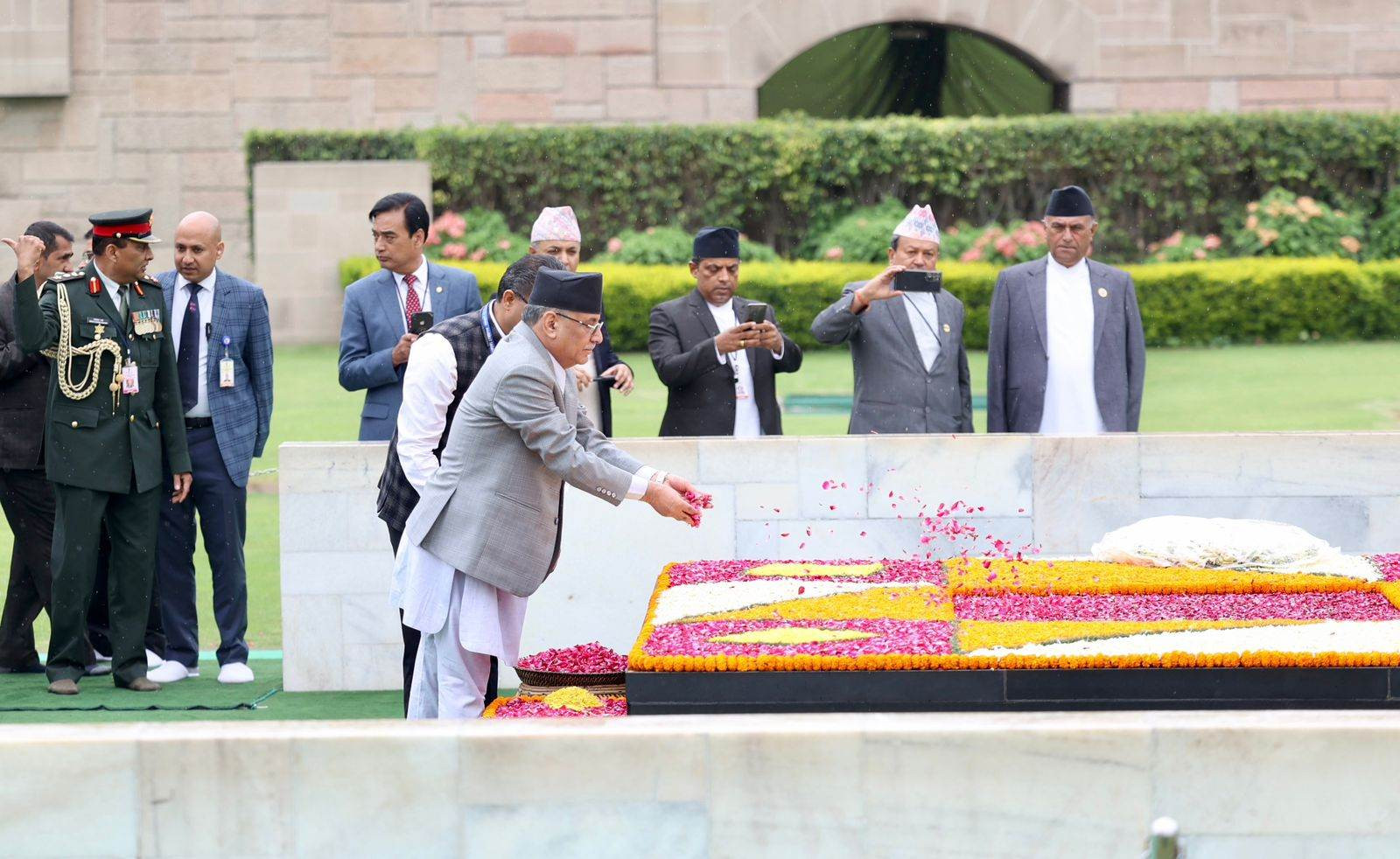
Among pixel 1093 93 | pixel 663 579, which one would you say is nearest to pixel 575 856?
pixel 663 579

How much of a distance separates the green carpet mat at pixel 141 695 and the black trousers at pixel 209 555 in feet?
0.52

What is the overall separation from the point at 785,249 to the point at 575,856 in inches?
568

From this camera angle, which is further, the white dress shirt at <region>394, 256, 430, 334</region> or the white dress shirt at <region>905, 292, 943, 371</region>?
the white dress shirt at <region>905, 292, 943, 371</region>

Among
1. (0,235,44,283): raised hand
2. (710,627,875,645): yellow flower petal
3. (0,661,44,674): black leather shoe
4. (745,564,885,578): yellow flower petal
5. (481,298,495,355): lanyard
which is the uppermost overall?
(0,235,44,283): raised hand

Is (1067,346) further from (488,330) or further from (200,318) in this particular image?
(200,318)

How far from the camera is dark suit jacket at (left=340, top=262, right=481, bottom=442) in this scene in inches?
276

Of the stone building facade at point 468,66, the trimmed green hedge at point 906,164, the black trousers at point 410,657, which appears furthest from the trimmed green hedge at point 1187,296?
the black trousers at point 410,657

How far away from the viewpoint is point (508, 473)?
5.00m

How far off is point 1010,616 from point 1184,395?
8.44 metres

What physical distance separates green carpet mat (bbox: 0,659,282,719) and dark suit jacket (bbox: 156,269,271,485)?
811 millimetres

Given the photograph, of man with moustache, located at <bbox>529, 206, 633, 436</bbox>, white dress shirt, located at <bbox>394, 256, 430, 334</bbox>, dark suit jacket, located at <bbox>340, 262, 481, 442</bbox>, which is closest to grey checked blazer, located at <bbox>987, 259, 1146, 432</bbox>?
man with moustache, located at <bbox>529, 206, 633, 436</bbox>

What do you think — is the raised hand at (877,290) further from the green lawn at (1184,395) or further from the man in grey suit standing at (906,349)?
the green lawn at (1184,395)

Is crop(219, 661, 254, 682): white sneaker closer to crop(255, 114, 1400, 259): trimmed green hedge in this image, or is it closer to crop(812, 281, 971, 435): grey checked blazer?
crop(812, 281, 971, 435): grey checked blazer

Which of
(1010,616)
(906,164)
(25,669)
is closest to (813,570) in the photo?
(1010,616)
